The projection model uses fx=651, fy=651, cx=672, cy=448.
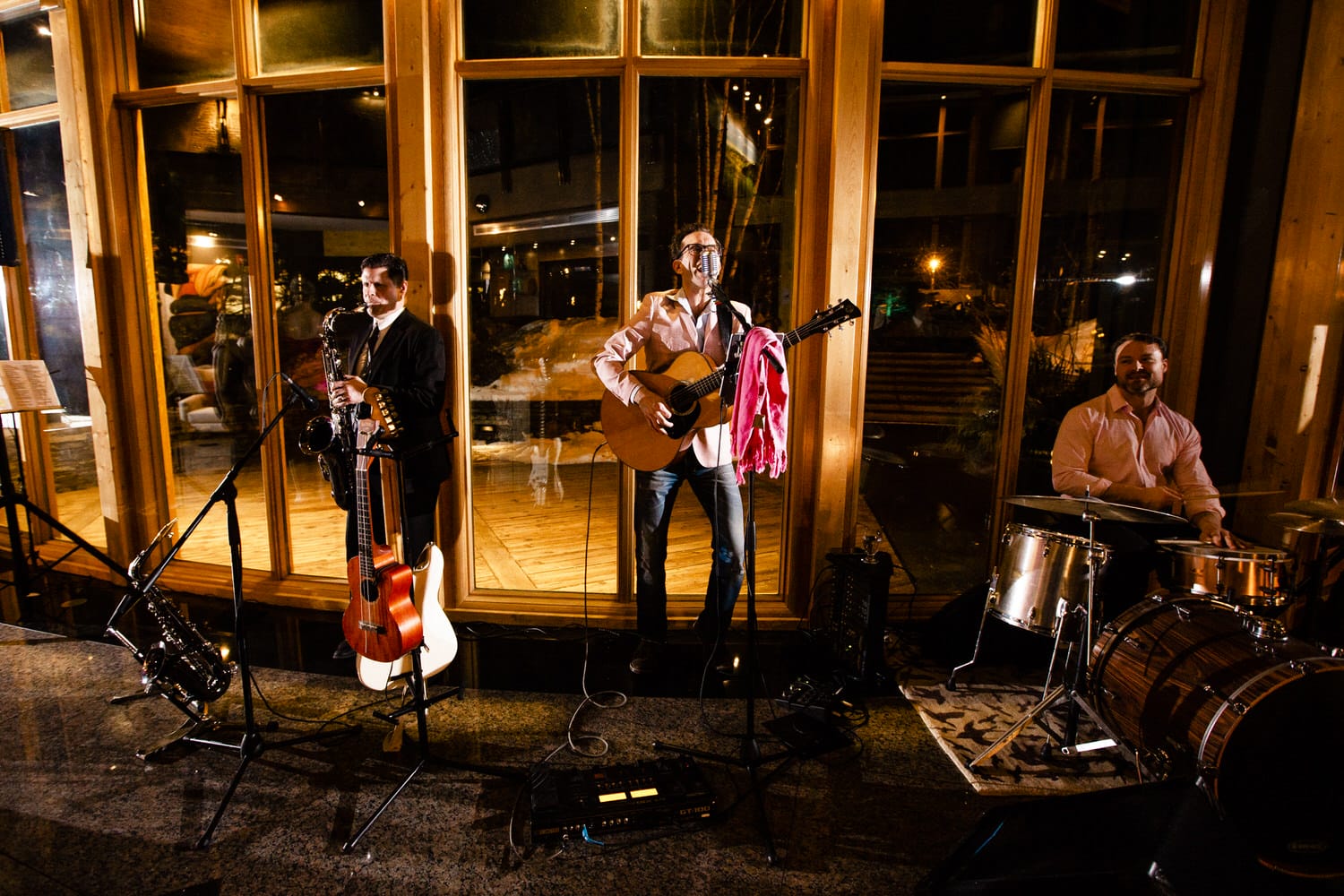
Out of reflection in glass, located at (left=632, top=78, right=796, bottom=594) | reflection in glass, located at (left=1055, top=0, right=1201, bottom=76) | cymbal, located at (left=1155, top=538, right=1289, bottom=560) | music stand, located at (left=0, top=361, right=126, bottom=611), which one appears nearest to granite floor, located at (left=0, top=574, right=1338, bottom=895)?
music stand, located at (left=0, top=361, right=126, bottom=611)

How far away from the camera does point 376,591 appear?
2.31 m

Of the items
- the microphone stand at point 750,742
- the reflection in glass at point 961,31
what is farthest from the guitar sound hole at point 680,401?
the reflection in glass at point 961,31

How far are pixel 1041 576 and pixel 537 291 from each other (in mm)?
2827

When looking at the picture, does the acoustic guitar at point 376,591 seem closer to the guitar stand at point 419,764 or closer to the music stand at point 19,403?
the guitar stand at point 419,764

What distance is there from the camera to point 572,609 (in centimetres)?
373

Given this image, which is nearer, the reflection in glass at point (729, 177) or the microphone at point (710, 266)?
the microphone at point (710, 266)

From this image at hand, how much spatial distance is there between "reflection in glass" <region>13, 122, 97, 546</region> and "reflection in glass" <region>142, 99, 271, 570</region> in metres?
0.67

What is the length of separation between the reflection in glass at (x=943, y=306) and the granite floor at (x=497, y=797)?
55.0 inches

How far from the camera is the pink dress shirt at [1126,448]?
9.84ft

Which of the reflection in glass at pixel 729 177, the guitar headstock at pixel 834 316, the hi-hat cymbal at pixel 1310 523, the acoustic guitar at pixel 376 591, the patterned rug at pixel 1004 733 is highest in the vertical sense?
the reflection in glass at pixel 729 177

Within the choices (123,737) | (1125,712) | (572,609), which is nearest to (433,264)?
(572,609)

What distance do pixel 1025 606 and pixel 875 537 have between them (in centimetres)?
70

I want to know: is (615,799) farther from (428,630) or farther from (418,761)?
(428,630)

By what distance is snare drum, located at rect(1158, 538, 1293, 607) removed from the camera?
2164mm
